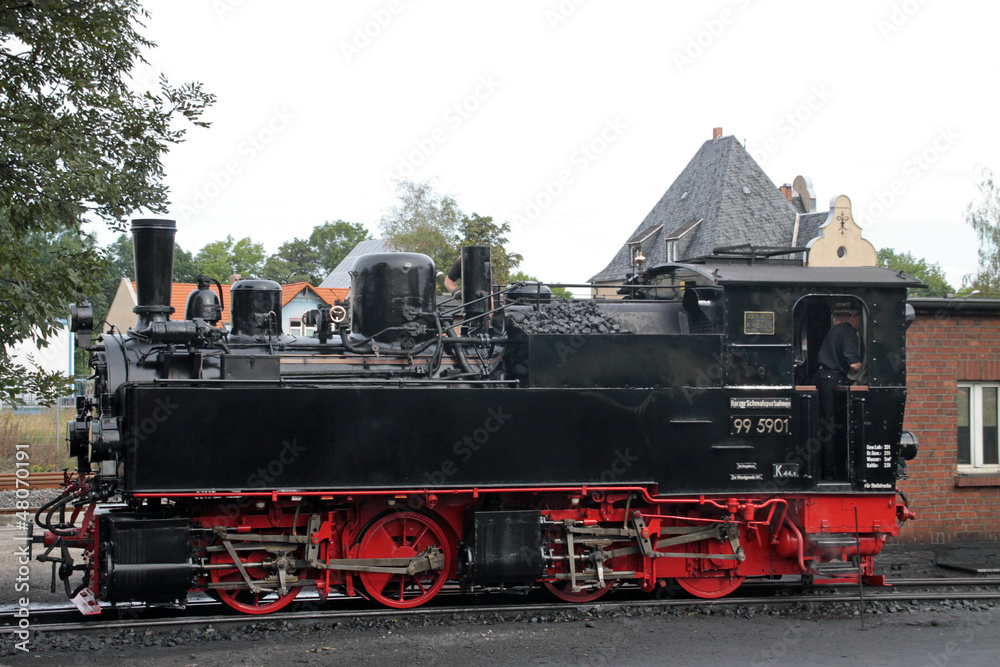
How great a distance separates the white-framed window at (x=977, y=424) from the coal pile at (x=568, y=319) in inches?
247

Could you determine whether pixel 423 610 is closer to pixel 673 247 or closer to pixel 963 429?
pixel 963 429

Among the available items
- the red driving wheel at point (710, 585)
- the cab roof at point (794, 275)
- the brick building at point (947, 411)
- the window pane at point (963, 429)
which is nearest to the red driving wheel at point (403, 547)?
the red driving wheel at point (710, 585)

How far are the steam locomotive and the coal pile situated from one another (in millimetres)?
25

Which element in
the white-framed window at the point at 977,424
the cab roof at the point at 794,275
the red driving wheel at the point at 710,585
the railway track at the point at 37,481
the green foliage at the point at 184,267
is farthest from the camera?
the green foliage at the point at 184,267

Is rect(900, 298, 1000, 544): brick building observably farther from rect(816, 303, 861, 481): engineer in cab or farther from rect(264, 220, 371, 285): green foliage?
rect(264, 220, 371, 285): green foliage

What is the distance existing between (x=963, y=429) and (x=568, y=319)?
6887 millimetres

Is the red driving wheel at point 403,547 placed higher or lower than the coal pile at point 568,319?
lower

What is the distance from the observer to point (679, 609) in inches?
301

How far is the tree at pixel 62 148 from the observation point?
711 cm

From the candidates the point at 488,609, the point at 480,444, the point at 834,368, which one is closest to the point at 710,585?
the point at 488,609

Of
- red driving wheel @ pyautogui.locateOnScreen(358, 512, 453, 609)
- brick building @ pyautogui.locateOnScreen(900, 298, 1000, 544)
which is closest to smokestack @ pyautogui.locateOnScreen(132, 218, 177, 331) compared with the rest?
red driving wheel @ pyautogui.locateOnScreen(358, 512, 453, 609)

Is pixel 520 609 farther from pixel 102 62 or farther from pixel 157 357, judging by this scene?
pixel 102 62

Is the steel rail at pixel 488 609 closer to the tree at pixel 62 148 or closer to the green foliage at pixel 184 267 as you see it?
the tree at pixel 62 148

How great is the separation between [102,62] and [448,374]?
16.9ft
